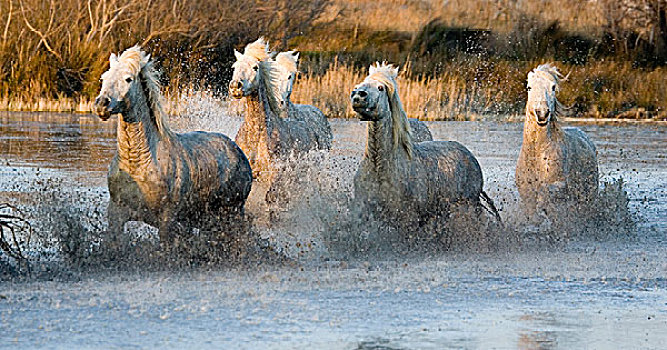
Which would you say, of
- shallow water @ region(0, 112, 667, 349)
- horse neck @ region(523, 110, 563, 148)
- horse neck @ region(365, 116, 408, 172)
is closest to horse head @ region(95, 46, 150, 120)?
shallow water @ region(0, 112, 667, 349)

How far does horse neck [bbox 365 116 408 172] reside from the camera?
1019 cm

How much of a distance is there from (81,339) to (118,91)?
8.51ft

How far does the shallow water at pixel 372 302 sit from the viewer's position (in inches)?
273

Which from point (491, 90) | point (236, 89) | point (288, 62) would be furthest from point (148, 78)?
point (491, 90)

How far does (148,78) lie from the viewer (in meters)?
9.23

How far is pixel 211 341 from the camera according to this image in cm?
679

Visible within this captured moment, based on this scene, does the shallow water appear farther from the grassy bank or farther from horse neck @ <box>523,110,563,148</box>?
the grassy bank

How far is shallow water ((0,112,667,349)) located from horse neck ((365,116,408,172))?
81 cm

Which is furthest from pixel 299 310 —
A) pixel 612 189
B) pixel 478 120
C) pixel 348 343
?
pixel 478 120

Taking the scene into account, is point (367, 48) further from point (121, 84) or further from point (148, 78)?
point (121, 84)

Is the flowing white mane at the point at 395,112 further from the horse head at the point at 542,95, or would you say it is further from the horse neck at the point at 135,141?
the horse neck at the point at 135,141

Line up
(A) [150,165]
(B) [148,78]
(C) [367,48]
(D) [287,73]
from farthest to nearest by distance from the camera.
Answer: (C) [367,48] < (D) [287,73] < (B) [148,78] < (A) [150,165]

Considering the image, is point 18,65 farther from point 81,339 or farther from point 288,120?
point 81,339

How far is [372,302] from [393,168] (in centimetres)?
238
